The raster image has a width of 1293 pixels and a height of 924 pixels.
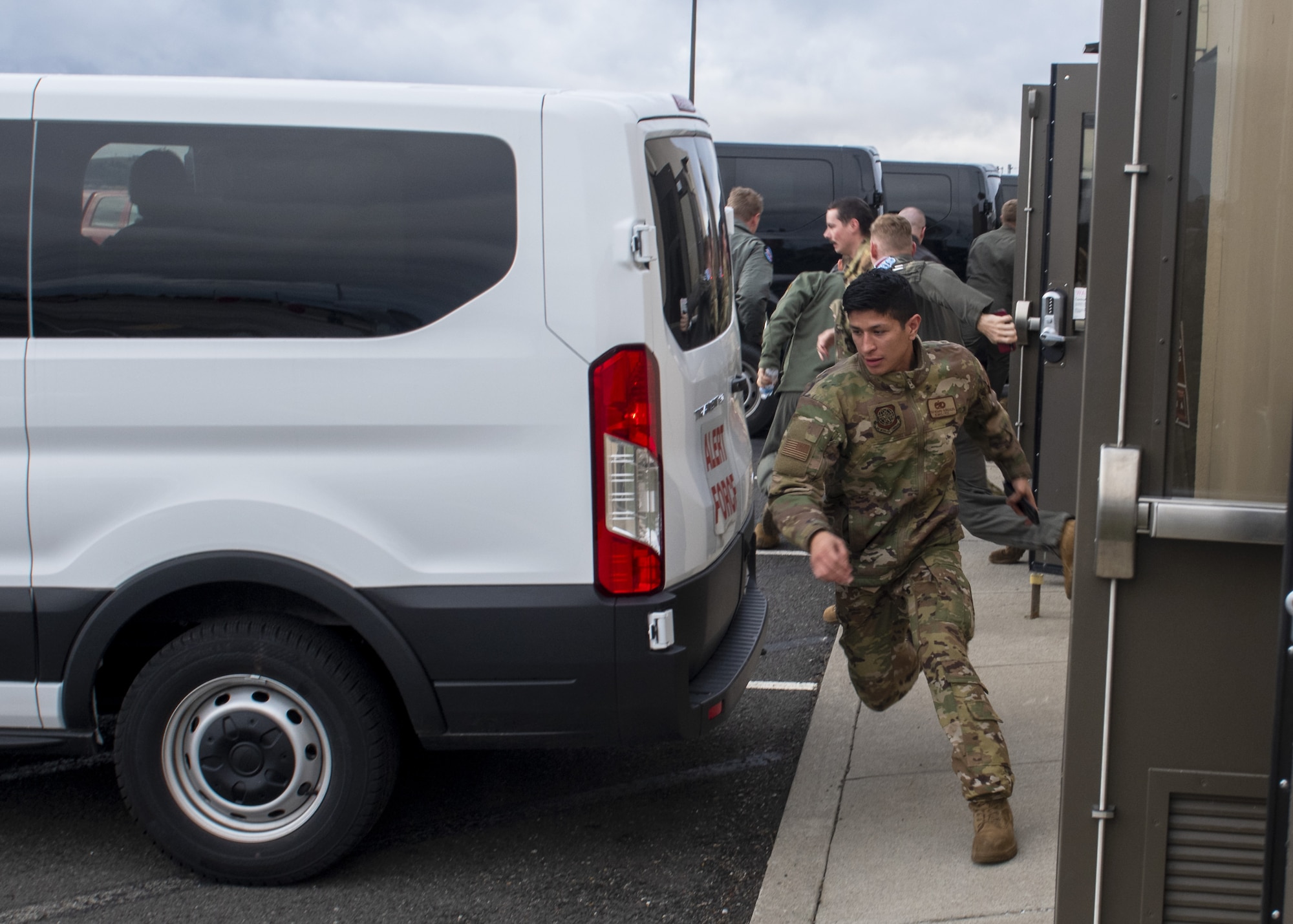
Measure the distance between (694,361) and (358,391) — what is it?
2.99ft

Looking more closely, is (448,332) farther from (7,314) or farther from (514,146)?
(7,314)

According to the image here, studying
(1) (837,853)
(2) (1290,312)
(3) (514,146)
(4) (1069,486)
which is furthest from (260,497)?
(4) (1069,486)

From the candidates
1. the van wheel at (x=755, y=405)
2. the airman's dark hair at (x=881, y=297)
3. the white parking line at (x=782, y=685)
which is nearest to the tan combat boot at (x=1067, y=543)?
the airman's dark hair at (x=881, y=297)

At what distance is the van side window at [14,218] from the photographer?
10.9ft

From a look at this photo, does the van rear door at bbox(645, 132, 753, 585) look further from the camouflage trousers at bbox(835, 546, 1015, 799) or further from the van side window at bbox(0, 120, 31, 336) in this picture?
the van side window at bbox(0, 120, 31, 336)

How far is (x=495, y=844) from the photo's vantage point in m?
3.85

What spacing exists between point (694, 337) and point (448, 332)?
2.41 ft

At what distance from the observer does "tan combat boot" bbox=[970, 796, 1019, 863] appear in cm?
354

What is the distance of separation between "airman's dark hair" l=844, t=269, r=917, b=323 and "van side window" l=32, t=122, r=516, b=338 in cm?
105

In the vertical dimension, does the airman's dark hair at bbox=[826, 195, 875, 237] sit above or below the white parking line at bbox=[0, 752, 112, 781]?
above

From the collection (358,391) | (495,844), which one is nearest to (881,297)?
(358,391)

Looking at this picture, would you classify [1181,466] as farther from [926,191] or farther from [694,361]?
[926,191]

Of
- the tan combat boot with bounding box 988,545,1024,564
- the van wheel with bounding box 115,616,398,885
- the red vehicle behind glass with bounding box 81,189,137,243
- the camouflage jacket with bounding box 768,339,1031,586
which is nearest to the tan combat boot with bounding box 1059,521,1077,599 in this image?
the camouflage jacket with bounding box 768,339,1031,586

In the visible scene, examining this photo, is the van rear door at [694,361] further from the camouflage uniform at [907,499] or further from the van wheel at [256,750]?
the van wheel at [256,750]
